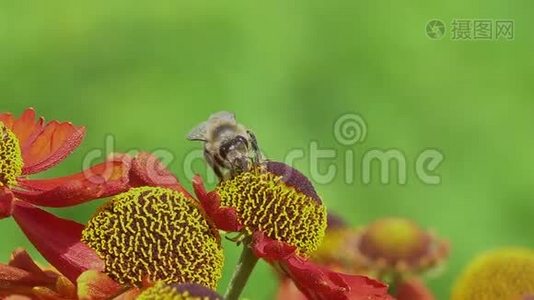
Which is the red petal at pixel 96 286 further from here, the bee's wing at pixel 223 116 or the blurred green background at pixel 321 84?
the blurred green background at pixel 321 84

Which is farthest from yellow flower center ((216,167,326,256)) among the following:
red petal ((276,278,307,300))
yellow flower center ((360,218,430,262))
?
yellow flower center ((360,218,430,262))

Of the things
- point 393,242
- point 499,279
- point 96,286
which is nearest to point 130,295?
point 96,286

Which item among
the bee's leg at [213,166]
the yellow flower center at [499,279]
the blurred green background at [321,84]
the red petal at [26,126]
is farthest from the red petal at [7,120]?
the blurred green background at [321,84]

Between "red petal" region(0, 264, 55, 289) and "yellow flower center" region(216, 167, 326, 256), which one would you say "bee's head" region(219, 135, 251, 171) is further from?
"red petal" region(0, 264, 55, 289)

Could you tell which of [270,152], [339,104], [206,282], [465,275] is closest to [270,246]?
[206,282]

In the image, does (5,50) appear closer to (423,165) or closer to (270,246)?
(423,165)

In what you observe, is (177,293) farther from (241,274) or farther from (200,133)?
(200,133)
